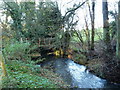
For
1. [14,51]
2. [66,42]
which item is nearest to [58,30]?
[66,42]

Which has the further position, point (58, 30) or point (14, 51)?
point (58, 30)

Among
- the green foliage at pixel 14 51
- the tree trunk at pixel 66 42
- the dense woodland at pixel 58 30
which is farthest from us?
the tree trunk at pixel 66 42

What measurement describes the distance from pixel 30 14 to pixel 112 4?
183 inches

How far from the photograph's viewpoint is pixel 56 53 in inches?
325

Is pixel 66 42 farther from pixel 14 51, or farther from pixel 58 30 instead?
pixel 14 51

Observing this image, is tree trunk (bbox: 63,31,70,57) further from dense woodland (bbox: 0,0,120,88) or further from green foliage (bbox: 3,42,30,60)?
green foliage (bbox: 3,42,30,60)

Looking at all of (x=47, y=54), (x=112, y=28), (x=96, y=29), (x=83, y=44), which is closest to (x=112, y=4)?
(x=112, y=28)

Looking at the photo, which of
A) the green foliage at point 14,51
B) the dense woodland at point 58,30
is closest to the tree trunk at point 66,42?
the dense woodland at point 58,30

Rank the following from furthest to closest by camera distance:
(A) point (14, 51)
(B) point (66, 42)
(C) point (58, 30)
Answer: (B) point (66, 42) < (C) point (58, 30) < (A) point (14, 51)

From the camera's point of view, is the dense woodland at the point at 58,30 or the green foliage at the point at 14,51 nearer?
the green foliage at the point at 14,51

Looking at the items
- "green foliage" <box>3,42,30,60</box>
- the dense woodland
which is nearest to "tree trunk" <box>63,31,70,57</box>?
the dense woodland

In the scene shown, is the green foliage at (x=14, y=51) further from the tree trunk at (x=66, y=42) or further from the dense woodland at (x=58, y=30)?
the tree trunk at (x=66, y=42)

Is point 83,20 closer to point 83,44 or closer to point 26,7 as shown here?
point 83,44

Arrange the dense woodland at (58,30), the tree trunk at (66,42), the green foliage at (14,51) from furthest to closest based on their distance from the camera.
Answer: the tree trunk at (66,42) → the dense woodland at (58,30) → the green foliage at (14,51)
